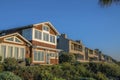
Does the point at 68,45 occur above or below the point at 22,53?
above

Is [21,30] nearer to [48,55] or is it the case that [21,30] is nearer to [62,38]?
[48,55]

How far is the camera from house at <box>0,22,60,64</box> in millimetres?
36125

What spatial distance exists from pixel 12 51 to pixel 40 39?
7.52m

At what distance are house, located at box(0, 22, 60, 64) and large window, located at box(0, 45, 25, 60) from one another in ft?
7.02

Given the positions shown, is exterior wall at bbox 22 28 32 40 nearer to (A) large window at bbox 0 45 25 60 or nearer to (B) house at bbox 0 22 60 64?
(B) house at bbox 0 22 60 64

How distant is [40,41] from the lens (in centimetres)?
3803

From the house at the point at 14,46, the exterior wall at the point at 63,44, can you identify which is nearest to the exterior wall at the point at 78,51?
the exterior wall at the point at 63,44

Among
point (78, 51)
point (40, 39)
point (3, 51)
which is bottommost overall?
point (3, 51)

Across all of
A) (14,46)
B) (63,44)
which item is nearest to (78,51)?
(63,44)

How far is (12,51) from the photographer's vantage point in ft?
103

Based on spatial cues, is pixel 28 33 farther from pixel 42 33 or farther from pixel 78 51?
pixel 78 51

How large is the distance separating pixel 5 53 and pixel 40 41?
868 cm

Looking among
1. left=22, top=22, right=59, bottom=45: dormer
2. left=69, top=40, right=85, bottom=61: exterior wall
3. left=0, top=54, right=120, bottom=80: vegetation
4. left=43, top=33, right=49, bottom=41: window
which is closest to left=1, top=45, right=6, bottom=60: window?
left=0, top=54, right=120, bottom=80: vegetation

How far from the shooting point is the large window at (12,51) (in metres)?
30.1
